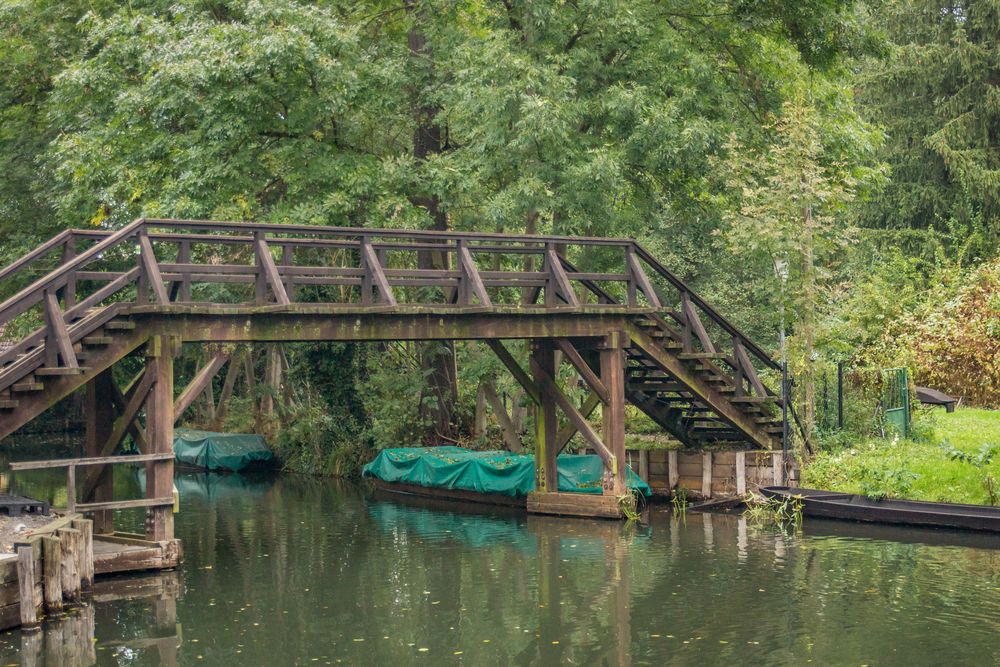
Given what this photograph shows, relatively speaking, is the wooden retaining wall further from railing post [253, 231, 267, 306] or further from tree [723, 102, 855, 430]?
railing post [253, 231, 267, 306]

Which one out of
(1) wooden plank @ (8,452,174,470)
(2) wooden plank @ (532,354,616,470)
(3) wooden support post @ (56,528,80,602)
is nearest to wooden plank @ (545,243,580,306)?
(2) wooden plank @ (532,354,616,470)

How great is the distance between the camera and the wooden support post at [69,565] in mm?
16328

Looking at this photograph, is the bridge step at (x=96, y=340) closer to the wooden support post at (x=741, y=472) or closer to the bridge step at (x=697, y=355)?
the bridge step at (x=697, y=355)

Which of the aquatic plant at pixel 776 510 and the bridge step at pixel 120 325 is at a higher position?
the bridge step at pixel 120 325

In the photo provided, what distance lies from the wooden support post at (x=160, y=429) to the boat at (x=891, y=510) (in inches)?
451

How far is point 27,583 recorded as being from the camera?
49.7 ft

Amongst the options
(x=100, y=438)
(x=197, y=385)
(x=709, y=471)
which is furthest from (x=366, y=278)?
(x=709, y=471)

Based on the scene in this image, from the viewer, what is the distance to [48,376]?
18.3 meters

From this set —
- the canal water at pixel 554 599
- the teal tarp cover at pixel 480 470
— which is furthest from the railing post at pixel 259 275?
the teal tarp cover at pixel 480 470

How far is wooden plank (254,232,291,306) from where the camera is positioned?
20.2 metres

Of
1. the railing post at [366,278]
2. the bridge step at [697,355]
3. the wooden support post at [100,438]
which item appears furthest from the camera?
the bridge step at [697,355]

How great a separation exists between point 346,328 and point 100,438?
4816 millimetres

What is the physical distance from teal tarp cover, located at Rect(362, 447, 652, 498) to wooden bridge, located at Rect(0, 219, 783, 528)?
61cm

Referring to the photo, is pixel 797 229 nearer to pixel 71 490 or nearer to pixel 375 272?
pixel 375 272
